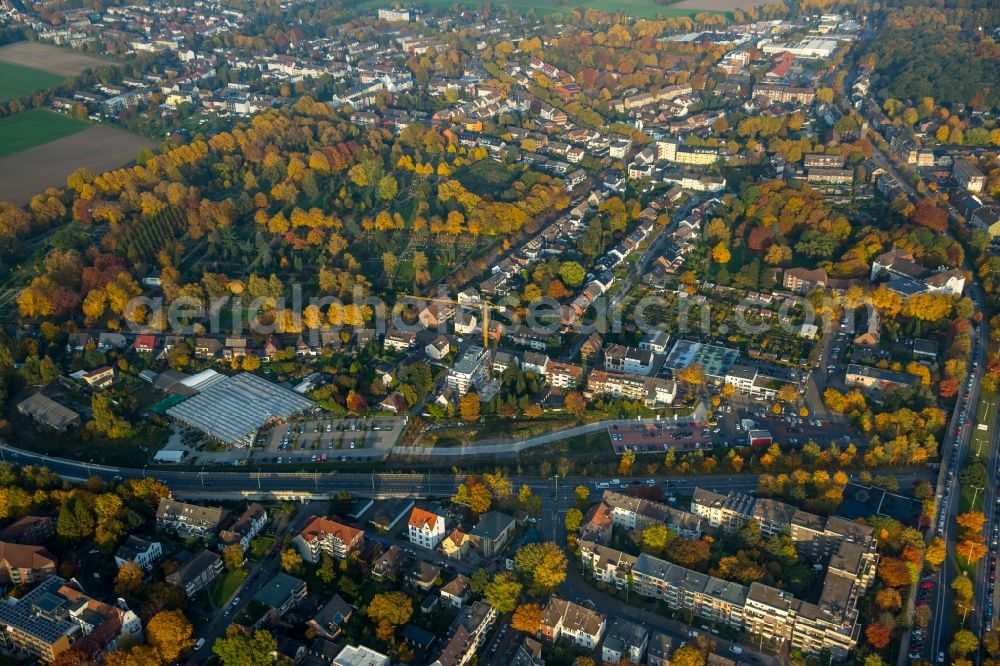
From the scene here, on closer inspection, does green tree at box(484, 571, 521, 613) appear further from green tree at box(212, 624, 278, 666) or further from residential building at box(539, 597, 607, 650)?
green tree at box(212, 624, 278, 666)

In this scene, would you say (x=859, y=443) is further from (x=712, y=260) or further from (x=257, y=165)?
(x=257, y=165)

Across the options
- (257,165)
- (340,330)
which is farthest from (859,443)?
(257,165)

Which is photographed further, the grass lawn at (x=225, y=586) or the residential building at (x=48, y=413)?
the residential building at (x=48, y=413)

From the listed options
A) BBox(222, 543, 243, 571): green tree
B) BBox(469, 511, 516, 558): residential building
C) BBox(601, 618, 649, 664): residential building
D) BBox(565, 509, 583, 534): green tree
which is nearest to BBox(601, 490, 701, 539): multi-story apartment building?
BBox(565, 509, 583, 534): green tree

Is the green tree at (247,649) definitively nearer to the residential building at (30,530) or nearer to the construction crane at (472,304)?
the residential building at (30,530)

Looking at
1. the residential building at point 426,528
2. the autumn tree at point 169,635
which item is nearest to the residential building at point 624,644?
the residential building at point 426,528

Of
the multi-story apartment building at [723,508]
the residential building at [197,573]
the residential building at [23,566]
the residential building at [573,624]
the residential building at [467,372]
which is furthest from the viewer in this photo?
the residential building at [467,372]

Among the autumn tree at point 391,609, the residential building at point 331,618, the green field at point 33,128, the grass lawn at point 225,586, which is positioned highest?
the green field at point 33,128

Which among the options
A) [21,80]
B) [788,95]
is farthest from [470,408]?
[21,80]
